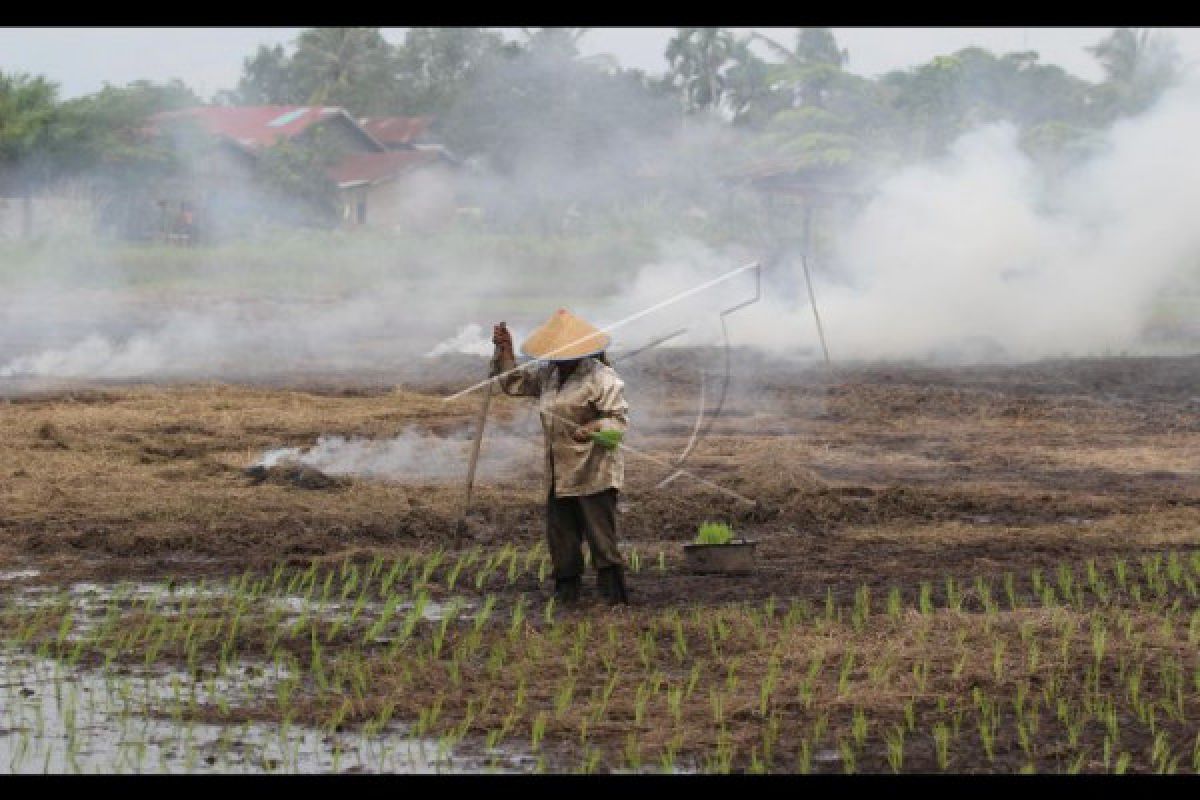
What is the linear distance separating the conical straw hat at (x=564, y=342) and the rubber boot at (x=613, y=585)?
110 centimetres

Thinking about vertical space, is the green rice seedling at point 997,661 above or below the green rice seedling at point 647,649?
above

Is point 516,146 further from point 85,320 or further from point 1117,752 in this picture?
point 1117,752

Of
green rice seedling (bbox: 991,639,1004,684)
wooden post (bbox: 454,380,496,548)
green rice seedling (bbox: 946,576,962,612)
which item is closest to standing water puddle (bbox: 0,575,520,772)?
wooden post (bbox: 454,380,496,548)

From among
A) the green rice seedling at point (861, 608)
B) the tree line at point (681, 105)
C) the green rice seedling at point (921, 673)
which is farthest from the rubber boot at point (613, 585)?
the tree line at point (681, 105)

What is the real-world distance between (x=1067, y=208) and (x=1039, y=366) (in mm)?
3464

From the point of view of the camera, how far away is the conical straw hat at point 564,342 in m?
9.45

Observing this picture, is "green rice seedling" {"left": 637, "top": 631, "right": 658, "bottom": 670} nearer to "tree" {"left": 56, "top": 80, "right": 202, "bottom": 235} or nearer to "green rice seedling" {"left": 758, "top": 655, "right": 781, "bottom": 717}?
"green rice seedling" {"left": 758, "top": 655, "right": 781, "bottom": 717}

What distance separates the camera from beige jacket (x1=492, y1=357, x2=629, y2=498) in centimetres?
945

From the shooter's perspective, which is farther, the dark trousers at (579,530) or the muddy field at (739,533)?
the dark trousers at (579,530)

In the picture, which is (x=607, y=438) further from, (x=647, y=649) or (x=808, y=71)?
(x=808, y=71)

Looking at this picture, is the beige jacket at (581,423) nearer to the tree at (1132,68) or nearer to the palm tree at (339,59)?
the tree at (1132,68)

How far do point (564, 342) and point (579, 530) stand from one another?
3.19 feet

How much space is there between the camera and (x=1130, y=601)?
9805 mm

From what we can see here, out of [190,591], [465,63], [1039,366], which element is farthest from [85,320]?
[465,63]
